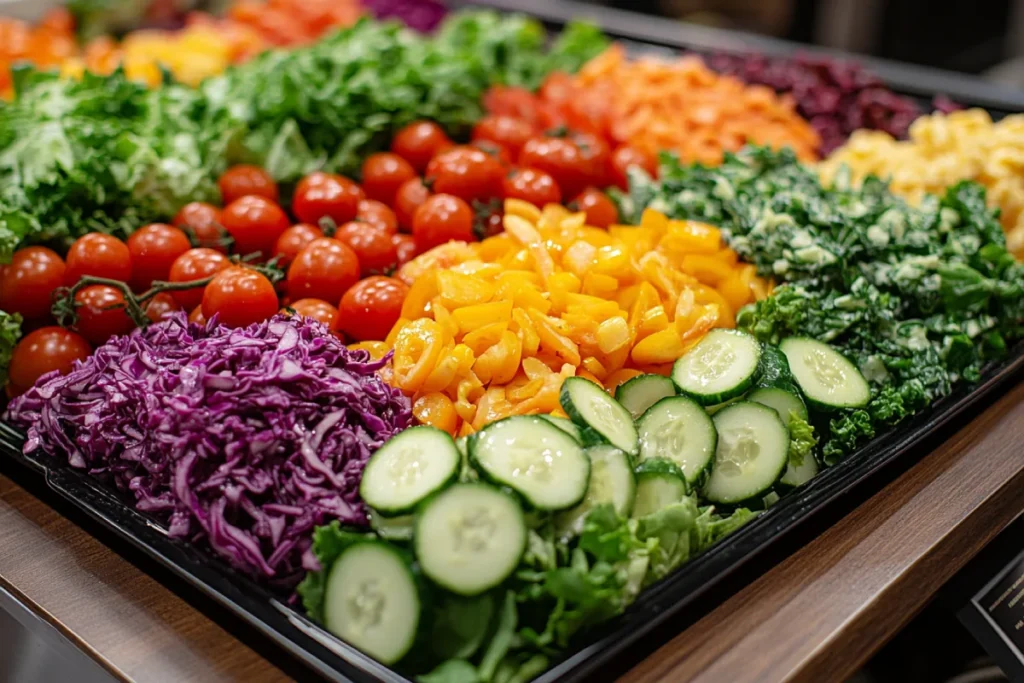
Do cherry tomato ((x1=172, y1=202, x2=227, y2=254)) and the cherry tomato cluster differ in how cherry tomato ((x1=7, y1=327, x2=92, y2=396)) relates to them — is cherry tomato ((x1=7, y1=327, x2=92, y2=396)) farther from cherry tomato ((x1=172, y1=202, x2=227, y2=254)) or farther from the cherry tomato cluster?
cherry tomato ((x1=172, y1=202, x2=227, y2=254))

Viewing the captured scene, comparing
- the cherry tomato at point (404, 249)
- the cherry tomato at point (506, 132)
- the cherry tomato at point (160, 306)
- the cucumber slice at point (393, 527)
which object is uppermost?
the cherry tomato at point (506, 132)

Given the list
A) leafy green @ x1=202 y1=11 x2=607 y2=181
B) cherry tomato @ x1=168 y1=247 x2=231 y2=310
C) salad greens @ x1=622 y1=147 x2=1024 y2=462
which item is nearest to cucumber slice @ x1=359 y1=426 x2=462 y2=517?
salad greens @ x1=622 y1=147 x2=1024 y2=462

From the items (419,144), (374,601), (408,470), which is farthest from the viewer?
(419,144)

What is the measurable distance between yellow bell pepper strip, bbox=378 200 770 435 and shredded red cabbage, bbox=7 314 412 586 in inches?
5.7

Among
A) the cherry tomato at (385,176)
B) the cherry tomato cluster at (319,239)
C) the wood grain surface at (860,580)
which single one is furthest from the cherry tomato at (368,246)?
the wood grain surface at (860,580)

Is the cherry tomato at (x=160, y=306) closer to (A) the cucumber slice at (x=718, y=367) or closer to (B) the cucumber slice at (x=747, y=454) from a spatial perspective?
(A) the cucumber slice at (x=718, y=367)

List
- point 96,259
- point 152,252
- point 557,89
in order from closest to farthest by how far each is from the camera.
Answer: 1. point 96,259
2. point 152,252
3. point 557,89

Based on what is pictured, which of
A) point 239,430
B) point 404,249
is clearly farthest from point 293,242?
point 239,430

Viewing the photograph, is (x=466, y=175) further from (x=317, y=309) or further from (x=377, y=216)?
(x=317, y=309)

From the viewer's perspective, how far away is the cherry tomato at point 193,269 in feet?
7.39

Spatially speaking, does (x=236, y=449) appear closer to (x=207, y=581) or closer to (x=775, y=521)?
(x=207, y=581)

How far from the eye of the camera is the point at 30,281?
7.21ft

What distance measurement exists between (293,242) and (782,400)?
137 centimetres

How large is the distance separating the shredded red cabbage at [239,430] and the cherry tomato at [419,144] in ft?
4.05
